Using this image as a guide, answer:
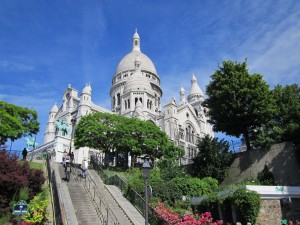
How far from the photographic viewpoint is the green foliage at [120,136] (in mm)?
31000

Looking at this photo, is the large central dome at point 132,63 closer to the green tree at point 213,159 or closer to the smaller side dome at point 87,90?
the smaller side dome at point 87,90

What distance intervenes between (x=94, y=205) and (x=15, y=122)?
765 inches

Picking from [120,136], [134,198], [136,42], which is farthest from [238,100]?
[136,42]

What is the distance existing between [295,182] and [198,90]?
5871cm

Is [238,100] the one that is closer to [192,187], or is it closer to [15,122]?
[192,187]

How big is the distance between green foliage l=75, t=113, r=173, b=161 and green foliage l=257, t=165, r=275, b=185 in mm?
10937

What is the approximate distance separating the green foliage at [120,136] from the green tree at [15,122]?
606 cm

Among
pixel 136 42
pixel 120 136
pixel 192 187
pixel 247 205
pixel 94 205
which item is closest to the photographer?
pixel 94 205

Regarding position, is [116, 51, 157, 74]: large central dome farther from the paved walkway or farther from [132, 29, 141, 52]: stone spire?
the paved walkway

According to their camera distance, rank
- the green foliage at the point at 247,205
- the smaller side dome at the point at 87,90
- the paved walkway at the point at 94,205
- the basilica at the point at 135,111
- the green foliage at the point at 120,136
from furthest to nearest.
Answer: the smaller side dome at the point at 87,90, the basilica at the point at 135,111, the green foliage at the point at 120,136, the green foliage at the point at 247,205, the paved walkway at the point at 94,205

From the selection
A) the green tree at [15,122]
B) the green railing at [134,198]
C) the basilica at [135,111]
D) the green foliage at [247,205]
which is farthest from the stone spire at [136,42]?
the green foliage at [247,205]

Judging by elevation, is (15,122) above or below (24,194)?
above

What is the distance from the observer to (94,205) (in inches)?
654

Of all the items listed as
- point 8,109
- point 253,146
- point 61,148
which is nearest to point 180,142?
point 61,148
